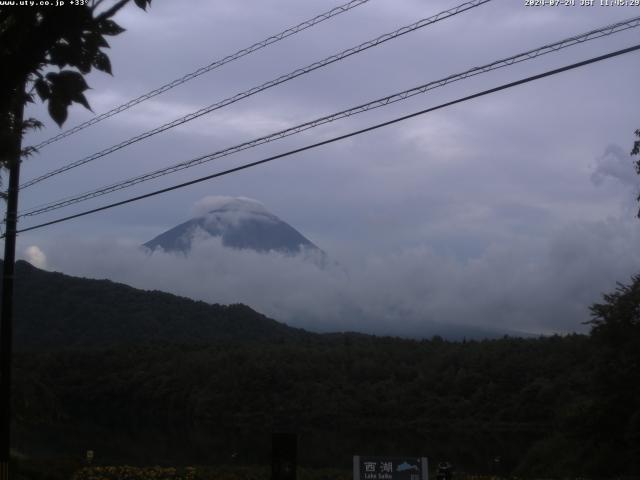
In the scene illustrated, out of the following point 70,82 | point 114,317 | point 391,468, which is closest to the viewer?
point 70,82

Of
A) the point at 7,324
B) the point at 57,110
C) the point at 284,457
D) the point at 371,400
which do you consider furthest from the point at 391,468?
the point at 371,400

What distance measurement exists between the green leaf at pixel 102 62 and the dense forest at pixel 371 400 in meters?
24.5

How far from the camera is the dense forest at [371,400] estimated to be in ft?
92.4

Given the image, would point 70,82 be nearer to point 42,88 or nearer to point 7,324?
point 42,88

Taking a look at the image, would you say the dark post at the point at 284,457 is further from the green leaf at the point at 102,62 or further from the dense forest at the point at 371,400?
the dense forest at the point at 371,400

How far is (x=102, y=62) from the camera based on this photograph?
5.06 metres

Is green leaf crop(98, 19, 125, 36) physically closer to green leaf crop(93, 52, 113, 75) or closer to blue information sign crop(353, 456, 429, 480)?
green leaf crop(93, 52, 113, 75)

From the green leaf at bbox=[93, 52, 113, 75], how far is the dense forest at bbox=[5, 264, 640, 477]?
2447 cm

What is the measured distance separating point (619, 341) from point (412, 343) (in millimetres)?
71729

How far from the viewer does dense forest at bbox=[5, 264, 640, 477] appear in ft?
92.4

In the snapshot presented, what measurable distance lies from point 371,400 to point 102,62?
245 feet

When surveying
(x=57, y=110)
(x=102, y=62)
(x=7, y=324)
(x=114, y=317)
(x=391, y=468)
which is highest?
(x=114, y=317)

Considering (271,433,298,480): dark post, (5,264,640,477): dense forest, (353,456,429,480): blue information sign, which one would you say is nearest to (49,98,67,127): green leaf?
(271,433,298,480): dark post

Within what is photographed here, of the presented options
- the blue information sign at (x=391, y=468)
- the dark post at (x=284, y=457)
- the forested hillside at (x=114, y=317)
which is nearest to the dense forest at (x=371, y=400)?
the forested hillside at (x=114, y=317)
